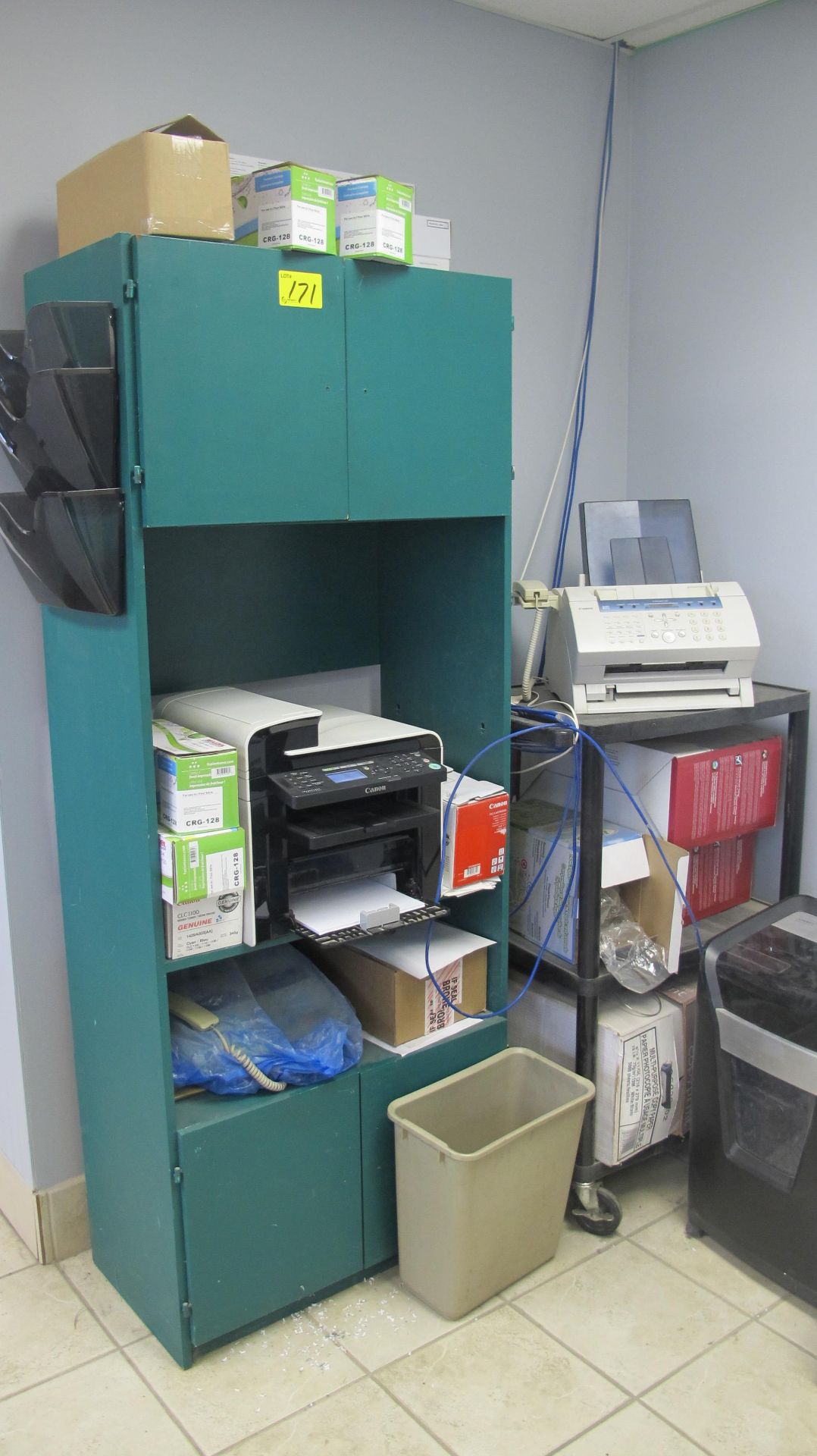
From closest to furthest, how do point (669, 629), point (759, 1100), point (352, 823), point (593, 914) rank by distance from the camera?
point (352, 823) < point (759, 1100) < point (593, 914) < point (669, 629)

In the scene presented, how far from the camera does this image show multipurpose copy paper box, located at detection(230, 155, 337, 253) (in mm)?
1698

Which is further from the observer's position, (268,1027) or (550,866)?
(550,866)

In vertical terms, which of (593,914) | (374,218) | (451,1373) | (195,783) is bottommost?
(451,1373)

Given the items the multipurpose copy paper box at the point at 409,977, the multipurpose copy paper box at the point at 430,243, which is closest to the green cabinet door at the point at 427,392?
the multipurpose copy paper box at the point at 430,243

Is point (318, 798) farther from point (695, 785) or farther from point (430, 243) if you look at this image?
point (430, 243)

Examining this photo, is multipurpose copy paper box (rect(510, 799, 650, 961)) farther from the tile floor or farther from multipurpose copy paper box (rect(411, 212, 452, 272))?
multipurpose copy paper box (rect(411, 212, 452, 272))

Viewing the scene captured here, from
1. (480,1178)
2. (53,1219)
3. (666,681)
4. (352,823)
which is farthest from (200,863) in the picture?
(666,681)

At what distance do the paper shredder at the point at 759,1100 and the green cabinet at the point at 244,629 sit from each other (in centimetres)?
43

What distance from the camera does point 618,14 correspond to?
2.52m

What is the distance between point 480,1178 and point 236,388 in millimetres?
1374

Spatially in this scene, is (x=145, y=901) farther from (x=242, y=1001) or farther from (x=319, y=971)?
(x=319, y=971)

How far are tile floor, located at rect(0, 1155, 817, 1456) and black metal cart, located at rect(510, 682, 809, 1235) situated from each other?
13cm

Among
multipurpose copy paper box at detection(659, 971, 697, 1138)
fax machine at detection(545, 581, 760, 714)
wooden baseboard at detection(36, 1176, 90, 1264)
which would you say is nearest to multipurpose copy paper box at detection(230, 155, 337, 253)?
fax machine at detection(545, 581, 760, 714)

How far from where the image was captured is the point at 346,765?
1.91 meters
